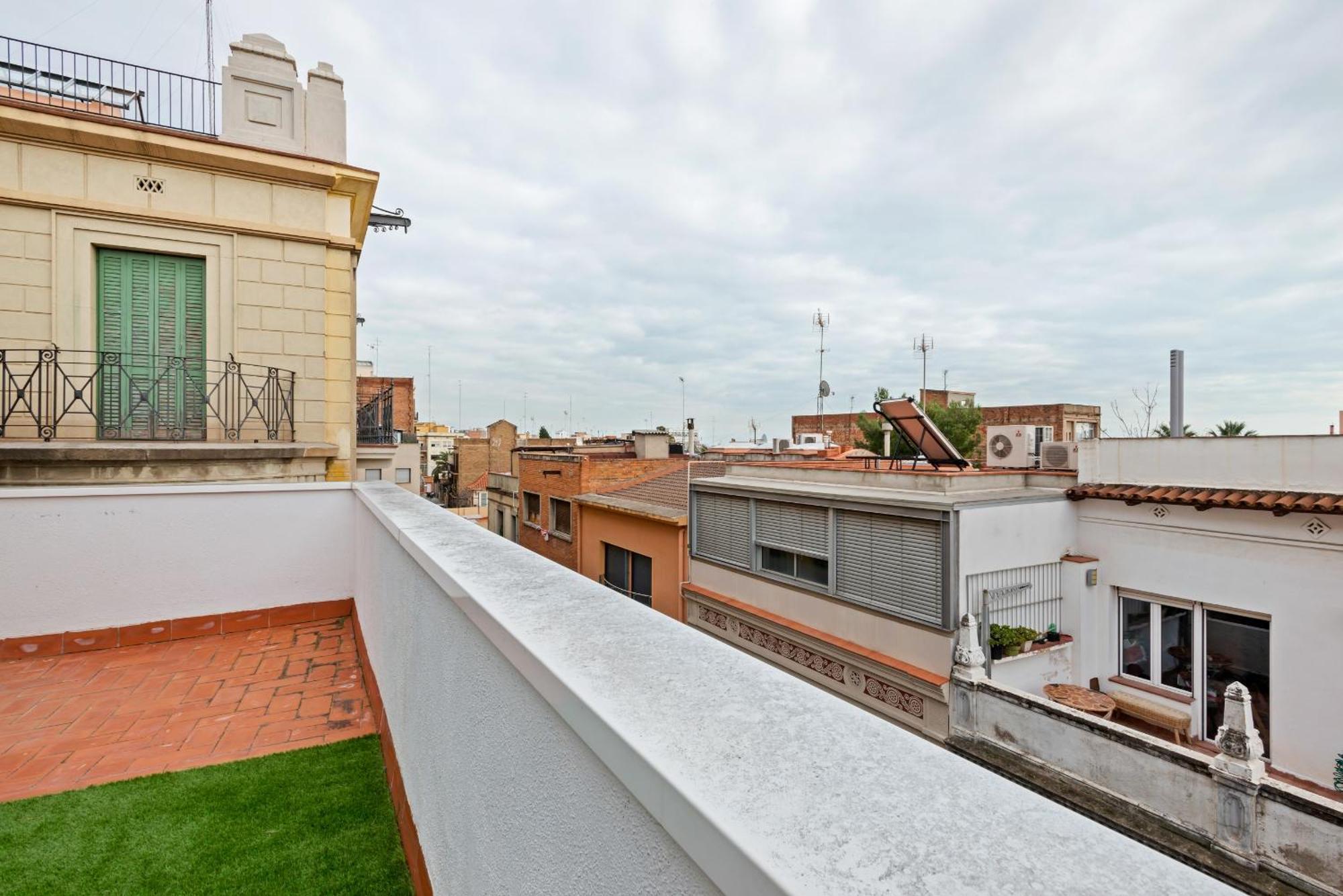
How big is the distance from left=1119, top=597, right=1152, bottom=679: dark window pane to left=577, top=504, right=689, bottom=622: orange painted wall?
791 centimetres

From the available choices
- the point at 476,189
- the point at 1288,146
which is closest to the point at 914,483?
the point at 1288,146

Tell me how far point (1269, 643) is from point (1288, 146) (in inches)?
622

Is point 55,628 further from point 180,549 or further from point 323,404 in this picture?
point 323,404

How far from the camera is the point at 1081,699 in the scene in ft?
27.4

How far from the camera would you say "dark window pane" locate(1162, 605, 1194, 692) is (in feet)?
26.2

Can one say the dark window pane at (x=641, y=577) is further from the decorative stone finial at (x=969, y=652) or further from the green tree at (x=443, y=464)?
the green tree at (x=443, y=464)

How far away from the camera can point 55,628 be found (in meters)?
4.67

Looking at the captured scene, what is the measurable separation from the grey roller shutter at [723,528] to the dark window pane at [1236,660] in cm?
686

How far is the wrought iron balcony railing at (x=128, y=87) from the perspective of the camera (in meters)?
7.12

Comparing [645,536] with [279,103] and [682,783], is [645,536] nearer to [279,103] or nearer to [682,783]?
[279,103]

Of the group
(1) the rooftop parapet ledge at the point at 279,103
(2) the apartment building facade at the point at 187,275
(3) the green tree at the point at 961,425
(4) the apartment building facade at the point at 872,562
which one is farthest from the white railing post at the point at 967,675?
(3) the green tree at the point at 961,425

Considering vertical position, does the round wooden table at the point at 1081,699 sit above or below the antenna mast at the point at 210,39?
below

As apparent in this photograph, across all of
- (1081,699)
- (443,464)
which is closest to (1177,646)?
(1081,699)

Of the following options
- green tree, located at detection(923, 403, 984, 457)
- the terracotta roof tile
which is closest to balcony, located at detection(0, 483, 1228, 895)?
the terracotta roof tile
